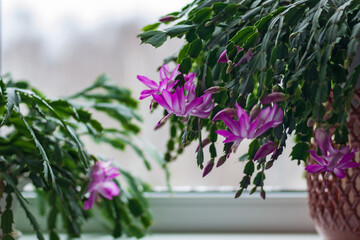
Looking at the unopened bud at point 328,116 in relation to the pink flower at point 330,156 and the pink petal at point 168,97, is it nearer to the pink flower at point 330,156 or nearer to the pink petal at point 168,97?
the pink flower at point 330,156

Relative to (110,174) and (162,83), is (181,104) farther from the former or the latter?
(110,174)

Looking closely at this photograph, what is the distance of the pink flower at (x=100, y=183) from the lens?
822 millimetres

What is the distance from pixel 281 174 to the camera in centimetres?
134

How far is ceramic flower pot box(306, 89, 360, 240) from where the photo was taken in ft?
2.53

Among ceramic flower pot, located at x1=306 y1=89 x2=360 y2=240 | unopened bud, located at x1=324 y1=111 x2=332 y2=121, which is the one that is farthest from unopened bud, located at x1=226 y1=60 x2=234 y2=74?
ceramic flower pot, located at x1=306 y1=89 x2=360 y2=240

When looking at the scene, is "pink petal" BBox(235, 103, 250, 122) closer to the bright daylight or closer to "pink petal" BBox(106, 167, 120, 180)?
the bright daylight

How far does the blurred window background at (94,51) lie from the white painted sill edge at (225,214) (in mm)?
88

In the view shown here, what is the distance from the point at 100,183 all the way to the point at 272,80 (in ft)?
1.19

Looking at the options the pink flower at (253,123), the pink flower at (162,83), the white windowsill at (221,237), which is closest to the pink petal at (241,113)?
the pink flower at (253,123)

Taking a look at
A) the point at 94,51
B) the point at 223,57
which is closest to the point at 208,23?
the point at 223,57

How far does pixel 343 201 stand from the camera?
31.4 inches

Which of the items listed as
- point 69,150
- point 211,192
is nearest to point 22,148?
point 69,150

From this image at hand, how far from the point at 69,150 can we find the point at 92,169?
95 millimetres

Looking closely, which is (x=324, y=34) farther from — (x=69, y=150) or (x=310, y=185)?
(x=69, y=150)
